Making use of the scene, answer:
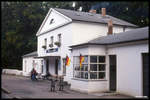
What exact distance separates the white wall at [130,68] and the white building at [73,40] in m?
0.50

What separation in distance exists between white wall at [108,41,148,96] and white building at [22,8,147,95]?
50cm

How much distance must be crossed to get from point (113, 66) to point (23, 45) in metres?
31.5

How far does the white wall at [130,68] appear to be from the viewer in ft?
43.5

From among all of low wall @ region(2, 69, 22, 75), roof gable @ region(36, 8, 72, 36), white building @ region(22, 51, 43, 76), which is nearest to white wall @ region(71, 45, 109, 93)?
roof gable @ region(36, 8, 72, 36)

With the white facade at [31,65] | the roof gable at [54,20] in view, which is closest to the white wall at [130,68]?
the roof gable at [54,20]

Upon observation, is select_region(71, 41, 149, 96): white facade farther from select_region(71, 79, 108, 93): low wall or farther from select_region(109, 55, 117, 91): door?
select_region(109, 55, 117, 91): door

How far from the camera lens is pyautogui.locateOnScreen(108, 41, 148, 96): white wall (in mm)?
13250

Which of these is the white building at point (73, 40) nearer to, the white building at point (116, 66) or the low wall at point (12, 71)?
the white building at point (116, 66)

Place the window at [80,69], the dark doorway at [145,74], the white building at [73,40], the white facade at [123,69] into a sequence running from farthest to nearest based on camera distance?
1. the window at [80,69]
2. the white building at [73,40]
3. the white facade at [123,69]
4. the dark doorway at [145,74]

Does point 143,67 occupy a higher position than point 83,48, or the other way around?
point 83,48

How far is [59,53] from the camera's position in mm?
23328

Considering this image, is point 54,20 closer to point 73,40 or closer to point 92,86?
point 73,40

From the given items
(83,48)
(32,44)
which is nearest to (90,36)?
(83,48)

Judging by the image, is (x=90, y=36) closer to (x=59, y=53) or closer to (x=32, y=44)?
(x=59, y=53)
